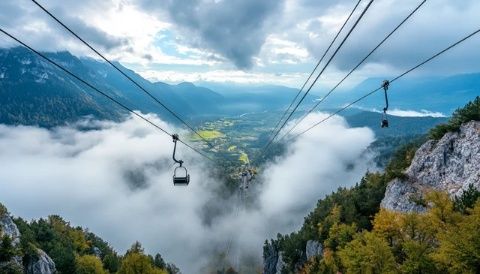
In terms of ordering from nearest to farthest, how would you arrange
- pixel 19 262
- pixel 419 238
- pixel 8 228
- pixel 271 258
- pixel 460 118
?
pixel 419 238 → pixel 460 118 → pixel 19 262 → pixel 8 228 → pixel 271 258

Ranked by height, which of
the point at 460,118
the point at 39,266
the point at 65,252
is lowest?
the point at 39,266

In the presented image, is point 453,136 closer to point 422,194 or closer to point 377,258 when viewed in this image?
point 422,194

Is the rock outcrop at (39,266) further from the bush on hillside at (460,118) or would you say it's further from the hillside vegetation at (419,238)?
the bush on hillside at (460,118)

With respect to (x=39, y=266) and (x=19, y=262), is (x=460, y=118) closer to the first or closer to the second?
(x=39, y=266)

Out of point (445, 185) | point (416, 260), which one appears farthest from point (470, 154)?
point (416, 260)

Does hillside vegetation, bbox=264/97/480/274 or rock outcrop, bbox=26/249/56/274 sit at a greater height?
hillside vegetation, bbox=264/97/480/274

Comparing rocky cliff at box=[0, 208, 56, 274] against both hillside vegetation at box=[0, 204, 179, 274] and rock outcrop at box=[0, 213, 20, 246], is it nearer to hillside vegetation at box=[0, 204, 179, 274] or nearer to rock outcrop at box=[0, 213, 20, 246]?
rock outcrop at box=[0, 213, 20, 246]

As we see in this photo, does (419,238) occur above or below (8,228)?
above

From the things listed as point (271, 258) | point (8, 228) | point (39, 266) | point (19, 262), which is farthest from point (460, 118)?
point (271, 258)

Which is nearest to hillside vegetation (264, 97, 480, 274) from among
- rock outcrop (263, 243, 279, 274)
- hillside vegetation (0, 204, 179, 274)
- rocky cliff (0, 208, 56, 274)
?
hillside vegetation (0, 204, 179, 274)
